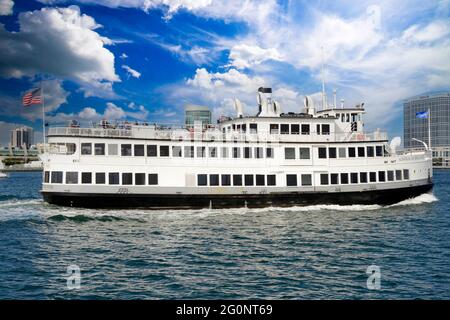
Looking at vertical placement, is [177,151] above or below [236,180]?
above

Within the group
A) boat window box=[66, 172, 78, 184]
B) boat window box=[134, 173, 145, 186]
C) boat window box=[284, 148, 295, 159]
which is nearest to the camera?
boat window box=[66, 172, 78, 184]

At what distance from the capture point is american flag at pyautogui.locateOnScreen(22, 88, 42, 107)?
27.0 meters

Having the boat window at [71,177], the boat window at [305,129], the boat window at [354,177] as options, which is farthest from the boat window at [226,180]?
the boat window at [71,177]

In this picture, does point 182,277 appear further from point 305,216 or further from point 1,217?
point 1,217

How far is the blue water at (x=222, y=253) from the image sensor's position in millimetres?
12742

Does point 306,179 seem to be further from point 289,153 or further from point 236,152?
point 236,152

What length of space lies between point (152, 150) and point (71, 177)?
5966 millimetres

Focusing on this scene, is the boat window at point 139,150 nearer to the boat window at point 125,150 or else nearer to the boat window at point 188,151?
the boat window at point 125,150

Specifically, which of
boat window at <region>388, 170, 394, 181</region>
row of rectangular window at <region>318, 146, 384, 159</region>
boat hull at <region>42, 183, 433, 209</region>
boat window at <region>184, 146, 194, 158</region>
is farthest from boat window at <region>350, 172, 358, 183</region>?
boat window at <region>184, 146, 194, 158</region>

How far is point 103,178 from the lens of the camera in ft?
91.2

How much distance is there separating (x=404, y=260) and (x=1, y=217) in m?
23.8

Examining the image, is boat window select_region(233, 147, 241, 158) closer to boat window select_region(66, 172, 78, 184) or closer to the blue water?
the blue water

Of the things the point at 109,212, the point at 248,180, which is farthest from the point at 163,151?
the point at 248,180
